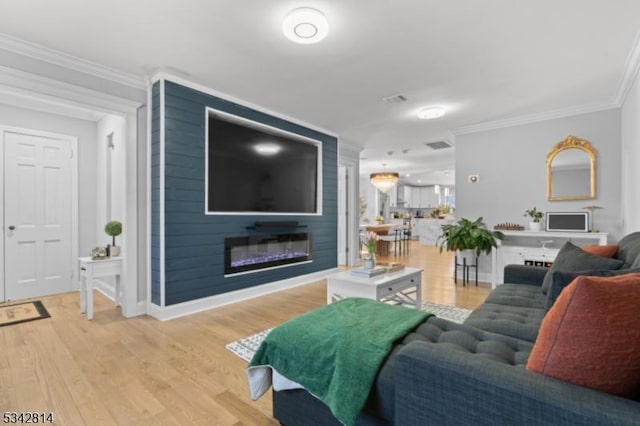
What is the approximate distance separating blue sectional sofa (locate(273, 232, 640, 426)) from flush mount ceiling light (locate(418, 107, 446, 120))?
3296mm

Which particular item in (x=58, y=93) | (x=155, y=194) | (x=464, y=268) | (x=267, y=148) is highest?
(x=58, y=93)

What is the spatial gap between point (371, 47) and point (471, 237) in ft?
11.0

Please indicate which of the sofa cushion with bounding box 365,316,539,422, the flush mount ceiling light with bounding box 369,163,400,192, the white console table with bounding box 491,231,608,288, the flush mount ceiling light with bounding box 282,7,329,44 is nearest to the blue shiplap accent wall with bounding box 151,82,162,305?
the flush mount ceiling light with bounding box 282,7,329,44

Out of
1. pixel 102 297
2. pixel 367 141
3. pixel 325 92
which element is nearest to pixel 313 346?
pixel 325 92

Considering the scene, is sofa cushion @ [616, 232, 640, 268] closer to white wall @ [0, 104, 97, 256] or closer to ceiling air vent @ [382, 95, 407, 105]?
ceiling air vent @ [382, 95, 407, 105]

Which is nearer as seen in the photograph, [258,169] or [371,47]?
[371,47]

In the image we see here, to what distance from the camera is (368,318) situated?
5.54 ft

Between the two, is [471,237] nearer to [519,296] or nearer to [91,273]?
[519,296]

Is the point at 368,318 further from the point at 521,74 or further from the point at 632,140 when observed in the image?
the point at 632,140

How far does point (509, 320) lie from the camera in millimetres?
1916

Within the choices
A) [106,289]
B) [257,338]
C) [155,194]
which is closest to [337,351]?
[257,338]

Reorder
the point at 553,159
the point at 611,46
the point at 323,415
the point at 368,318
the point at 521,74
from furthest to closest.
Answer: the point at 553,159 < the point at 521,74 < the point at 611,46 < the point at 368,318 < the point at 323,415

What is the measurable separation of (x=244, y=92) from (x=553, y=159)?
183 inches

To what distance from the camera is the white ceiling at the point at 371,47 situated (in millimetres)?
2369
